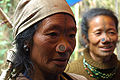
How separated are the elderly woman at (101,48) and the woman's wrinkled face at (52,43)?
97 centimetres

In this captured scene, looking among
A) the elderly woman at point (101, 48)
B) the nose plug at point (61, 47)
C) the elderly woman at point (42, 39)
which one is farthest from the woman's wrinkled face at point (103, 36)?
the nose plug at point (61, 47)

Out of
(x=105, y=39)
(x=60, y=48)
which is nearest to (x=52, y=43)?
(x=60, y=48)

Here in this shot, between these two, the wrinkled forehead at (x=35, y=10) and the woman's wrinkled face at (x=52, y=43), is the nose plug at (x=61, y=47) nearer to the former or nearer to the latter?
the woman's wrinkled face at (x=52, y=43)

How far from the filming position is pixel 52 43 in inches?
40.9

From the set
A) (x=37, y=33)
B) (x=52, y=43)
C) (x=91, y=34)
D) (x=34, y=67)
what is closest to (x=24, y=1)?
(x=37, y=33)

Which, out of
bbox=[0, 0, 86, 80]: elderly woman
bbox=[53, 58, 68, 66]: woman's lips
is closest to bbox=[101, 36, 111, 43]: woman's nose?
bbox=[0, 0, 86, 80]: elderly woman

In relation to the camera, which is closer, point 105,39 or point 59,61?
point 59,61

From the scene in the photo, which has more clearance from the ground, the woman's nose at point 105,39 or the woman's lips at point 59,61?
the woman's nose at point 105,39

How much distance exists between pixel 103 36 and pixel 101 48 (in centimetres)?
15

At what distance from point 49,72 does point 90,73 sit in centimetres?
104

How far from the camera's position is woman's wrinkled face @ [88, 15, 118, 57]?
1.90 meters

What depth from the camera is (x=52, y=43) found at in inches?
40.9

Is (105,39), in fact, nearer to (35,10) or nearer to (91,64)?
(91,64)

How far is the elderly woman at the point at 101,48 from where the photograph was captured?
1922mm
